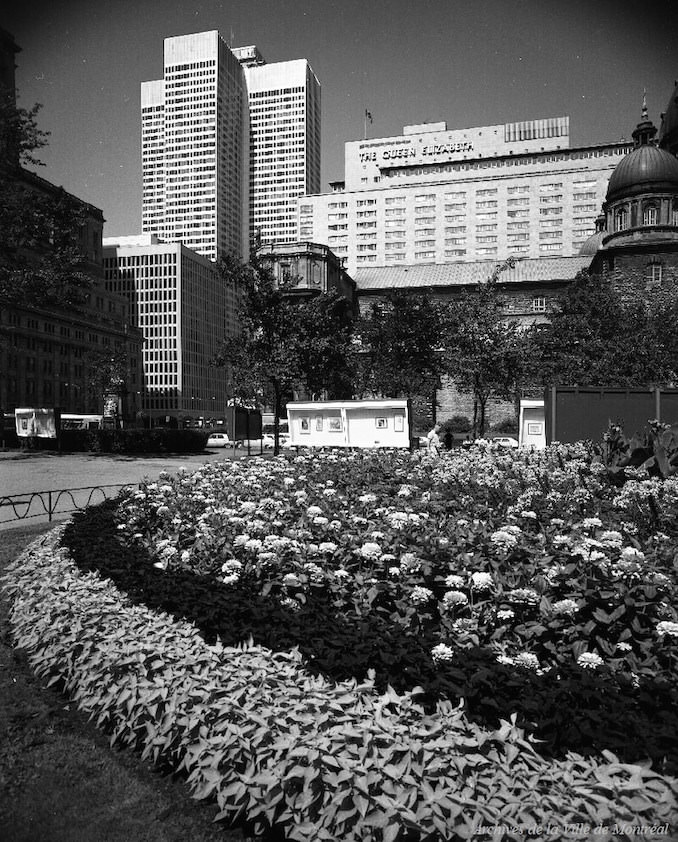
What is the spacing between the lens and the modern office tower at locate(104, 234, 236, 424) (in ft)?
468

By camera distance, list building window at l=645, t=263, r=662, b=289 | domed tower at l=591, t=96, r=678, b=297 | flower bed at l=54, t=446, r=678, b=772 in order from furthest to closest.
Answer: building window at l=645, t=263, r=662, b=289 → domed tower at l=591, t=96, r=678, b=297 → flower bed at l=54, t=446, r=678, b=772

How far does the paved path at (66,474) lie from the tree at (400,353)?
633 inches

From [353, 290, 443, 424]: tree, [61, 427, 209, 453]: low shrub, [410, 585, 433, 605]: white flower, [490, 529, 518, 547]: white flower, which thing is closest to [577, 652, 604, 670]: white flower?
[410, 585, 433, 605]: white flower

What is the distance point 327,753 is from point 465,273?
92044 millimetres

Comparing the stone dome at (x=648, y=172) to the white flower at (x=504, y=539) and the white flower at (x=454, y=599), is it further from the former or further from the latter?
the white flower at (x=454, y=599)

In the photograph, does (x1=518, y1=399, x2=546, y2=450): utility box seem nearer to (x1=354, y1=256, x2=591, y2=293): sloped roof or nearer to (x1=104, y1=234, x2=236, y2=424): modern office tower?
(x1=354, y1=256, x2=591, y2=293): sloped roof

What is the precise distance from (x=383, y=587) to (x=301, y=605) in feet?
2.25

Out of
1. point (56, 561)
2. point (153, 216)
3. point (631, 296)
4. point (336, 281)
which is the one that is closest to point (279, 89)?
point (153, 216)

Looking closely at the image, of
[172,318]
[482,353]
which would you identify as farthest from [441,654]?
[172,318]

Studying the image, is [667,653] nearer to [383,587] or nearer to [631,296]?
[383,587]

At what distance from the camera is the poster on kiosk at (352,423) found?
84.1ft

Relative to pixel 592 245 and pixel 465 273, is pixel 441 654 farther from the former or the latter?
pixel 592 245

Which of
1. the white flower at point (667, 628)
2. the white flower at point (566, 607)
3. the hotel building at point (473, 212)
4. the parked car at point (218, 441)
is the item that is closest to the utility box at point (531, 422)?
the white flower at point (566, 607)

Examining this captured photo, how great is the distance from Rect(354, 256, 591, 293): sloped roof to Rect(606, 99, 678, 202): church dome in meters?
13.0
